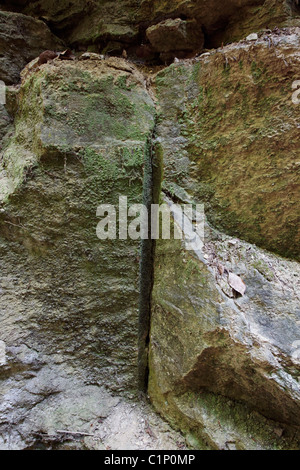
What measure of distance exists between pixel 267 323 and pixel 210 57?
2.38 meters

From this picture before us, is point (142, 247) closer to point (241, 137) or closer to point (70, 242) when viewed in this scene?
point (70, 242)

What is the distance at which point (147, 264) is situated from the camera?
8.61 ft

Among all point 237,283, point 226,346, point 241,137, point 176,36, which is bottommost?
point 226,346

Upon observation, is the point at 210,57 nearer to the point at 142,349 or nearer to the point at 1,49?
the point at 1,49

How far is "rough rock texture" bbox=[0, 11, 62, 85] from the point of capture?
3225 millimetres

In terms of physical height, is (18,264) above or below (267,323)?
above

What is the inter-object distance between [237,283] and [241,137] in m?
1.27

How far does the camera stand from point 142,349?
2.60m

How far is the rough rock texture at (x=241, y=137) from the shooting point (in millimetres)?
2248

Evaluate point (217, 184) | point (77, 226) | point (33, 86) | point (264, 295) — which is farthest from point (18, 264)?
point (264, 295)

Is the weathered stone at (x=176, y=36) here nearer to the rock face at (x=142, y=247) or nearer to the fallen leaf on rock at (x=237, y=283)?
the rock face at (x=142, y=247)

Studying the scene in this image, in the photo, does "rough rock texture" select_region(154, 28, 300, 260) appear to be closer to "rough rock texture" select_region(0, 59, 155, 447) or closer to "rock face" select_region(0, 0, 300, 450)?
"rock face" select_region(0, 0, 300, 450)

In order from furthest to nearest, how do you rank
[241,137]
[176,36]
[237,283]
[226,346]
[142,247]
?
[176,36]
[142,247]
[241,137]
[237,283]
[226,346]

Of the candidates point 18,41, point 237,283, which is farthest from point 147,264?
point 18,41
